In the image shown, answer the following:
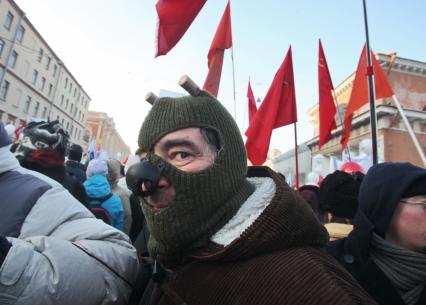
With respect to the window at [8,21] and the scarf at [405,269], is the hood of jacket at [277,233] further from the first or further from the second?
the window at [8,21]

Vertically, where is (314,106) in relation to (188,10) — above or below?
above

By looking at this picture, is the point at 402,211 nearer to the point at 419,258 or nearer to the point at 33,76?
the point at 419,258

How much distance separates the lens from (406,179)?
65.7 inches

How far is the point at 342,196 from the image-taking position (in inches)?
103

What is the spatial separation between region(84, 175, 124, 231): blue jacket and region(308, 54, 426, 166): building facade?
53.2ft

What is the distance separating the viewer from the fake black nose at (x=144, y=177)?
121 centimetres

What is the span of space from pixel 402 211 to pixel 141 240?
5.58 feet

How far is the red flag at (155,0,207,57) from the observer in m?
3.56

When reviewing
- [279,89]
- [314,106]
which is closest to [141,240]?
[279,89]

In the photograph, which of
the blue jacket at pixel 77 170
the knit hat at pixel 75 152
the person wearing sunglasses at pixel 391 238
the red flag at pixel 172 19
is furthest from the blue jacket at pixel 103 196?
the person wearing sunglasses at pixel 391 238

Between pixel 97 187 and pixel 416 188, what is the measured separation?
2898 millimetres

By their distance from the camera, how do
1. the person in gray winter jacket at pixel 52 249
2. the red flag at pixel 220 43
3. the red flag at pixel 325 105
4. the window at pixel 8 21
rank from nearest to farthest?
the person in gray winter jacket at pixel 52 249 < the red flag at pixel 220 43 < the red flag at pixel 325 105 < the window at pixel 8 21

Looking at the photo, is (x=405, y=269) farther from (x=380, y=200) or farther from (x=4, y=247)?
(x=4, y=247)

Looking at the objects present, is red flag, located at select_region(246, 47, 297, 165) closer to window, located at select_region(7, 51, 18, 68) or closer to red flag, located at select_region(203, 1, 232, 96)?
red flag, located at select_region(203, 1, 232, 96)
